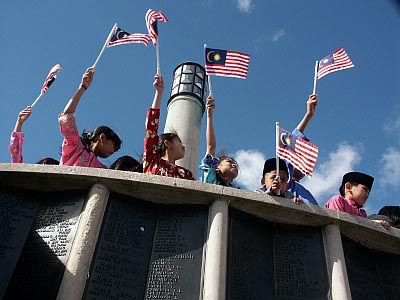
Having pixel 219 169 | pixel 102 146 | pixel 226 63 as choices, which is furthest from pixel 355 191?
pixel 102 146

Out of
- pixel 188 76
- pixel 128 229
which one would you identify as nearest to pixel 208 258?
pixel 128 229

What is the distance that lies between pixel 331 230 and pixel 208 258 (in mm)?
1782

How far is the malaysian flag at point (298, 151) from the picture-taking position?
281 inches

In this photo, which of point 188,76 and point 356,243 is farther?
point 188,76

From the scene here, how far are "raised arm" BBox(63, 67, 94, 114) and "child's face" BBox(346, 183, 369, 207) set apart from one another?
4.05m

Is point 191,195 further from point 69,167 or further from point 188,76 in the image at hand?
point 188,76

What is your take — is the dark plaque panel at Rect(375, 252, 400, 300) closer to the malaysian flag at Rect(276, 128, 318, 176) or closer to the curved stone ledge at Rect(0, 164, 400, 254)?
the curved stone ledge at Rect(0, 164, 400, 254)

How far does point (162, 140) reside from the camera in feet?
24.0

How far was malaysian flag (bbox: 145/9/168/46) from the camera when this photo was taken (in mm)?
10181

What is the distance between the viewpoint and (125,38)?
9672 mm

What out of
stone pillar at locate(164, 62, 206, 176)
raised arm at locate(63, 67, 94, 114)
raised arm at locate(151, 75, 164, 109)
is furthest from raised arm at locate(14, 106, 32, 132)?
stone pillar at locate(164, 62, 206, 176)

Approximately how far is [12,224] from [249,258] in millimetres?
2824

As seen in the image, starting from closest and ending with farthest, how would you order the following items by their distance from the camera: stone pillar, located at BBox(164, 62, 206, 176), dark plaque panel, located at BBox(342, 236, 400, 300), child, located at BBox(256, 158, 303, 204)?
dark plaque panel, located at BBox(342, 236, 400, 300), child, located at BBox(256, 158, 303, 204), stone pillar, located at BBox(164, 62, 206, 176)

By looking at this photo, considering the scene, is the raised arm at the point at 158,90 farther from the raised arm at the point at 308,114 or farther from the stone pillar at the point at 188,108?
the stone pillar at the point at 188,108
